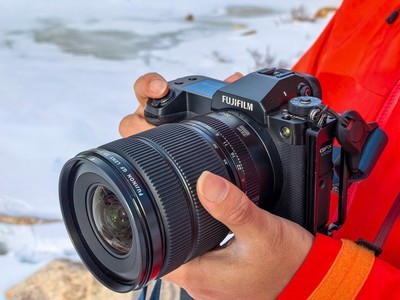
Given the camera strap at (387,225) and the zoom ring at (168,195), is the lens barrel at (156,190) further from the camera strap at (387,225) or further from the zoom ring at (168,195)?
the camera strap at (387,225)

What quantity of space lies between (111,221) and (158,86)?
11.8 inches

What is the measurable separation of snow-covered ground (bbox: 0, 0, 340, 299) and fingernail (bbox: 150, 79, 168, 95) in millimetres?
800

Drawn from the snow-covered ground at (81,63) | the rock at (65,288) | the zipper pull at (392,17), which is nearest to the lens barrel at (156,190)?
the zipper pull at (392,17)

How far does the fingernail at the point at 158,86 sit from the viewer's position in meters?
1.06

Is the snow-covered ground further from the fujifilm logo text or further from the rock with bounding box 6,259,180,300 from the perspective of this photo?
the fujifilm logo text

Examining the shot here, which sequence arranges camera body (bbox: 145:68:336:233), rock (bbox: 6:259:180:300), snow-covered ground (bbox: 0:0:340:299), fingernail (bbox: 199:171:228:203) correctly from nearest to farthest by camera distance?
fingernail (bbox: 199:171:228:203) < camera body (bbox: 145:68:336:233) < rock (bbox: 6:259:180:300) < snow-covered ground (bbox: 0:0:340:299)

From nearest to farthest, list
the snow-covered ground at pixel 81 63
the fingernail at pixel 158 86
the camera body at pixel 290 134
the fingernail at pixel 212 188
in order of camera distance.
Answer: the fingernail at pixel 212 188
the camera body at pixel 290 134
the fingernail at pixel 158 86
the snow-covered ground at pixel 81 63

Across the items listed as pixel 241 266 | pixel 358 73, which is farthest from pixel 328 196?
pixel 358 73

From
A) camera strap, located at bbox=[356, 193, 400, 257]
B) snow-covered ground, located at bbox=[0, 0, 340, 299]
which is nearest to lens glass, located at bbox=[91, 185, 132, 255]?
camera strap, located at bbox=[356, 193, 400, 257]

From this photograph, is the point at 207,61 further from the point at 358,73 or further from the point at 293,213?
the point at 293,213

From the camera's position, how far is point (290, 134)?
866 mm

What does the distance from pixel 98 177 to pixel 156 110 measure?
0.28m

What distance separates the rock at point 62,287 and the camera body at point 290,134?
0.75m

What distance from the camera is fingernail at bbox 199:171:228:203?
733 millimetres
